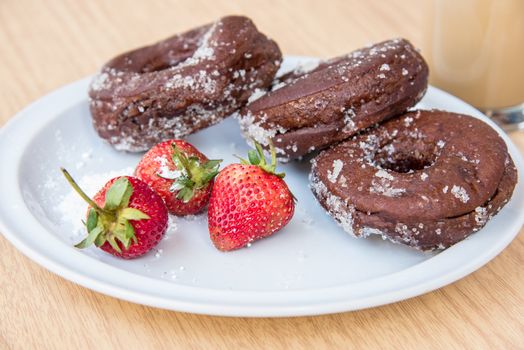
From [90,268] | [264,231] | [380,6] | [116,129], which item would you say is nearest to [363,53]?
[264,231]

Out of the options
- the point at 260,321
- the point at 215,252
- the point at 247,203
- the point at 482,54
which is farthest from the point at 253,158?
the point at 482,54

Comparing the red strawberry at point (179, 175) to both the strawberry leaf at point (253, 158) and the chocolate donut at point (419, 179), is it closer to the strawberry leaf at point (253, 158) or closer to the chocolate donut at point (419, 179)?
the strawberry leaf at point (253, 158)

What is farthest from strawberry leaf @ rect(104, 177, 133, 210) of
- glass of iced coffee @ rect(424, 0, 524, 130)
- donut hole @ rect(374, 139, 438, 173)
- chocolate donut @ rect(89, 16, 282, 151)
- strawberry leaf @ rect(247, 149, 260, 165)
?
glass of iced coffee @ rect(424, 0, 524, 130)

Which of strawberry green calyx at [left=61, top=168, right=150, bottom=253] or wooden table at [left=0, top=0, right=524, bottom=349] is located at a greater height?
strawberry green calyx at [left=61, top=168, right=150, bottom=253]

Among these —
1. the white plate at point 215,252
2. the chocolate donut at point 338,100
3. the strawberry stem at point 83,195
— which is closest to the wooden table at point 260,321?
the white plate at point 215,252

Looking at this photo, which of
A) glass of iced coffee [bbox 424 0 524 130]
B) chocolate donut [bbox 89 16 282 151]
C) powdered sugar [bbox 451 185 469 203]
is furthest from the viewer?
glass of iced coffee [bbox 424 0 524 130]

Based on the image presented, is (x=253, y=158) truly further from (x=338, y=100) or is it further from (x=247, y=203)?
(x=338, y=100)

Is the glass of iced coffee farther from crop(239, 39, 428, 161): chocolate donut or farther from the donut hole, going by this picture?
the donut hole
